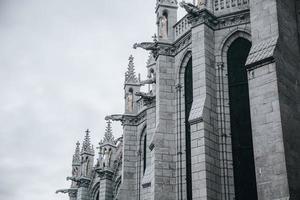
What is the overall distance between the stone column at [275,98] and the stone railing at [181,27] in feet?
16.6

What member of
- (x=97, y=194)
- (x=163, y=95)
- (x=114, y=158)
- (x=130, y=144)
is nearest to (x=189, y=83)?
(x=163, y=95)

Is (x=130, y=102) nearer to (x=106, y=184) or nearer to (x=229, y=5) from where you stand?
(x=106, y=184)

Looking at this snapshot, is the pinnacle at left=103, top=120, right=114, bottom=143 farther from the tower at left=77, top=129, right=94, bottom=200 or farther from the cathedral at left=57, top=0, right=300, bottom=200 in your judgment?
the cathedral at left=57, top=0, right=300, bottom=200

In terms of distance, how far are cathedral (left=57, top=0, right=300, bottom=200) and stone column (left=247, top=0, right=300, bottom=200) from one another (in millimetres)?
33

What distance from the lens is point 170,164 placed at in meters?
21.7

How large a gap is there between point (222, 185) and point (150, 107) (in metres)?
7.91

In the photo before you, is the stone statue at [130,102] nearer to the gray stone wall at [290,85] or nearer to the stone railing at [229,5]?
the stone railing at [229,5]

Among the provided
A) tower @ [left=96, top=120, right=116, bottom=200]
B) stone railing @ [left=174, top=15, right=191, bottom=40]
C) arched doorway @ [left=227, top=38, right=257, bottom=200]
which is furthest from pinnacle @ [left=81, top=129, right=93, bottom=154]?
arched doorway @ [left=227, top=38, right=257, bottom=200]

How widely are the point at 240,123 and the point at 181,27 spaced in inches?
249

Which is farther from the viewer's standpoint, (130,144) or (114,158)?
(114,158)

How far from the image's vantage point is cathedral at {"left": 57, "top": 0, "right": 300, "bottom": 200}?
16188 millimetres

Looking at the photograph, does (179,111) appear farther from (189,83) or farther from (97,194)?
(97,194)

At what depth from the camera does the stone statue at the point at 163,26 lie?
24297mm

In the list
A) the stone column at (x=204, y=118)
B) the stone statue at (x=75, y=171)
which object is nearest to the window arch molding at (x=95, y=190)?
the stone statue at (x=75, y=171)
